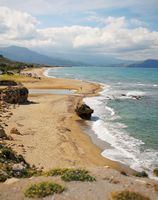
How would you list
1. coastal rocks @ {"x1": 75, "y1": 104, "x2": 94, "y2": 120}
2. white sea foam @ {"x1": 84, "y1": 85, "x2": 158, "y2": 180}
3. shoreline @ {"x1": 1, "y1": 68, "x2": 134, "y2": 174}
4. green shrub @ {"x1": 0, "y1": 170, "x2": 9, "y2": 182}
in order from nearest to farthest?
1. green shrub @ {"x1": 0, "y1": 170, "x2": 9, "y2": 182}
2. shoreline @ {"x1": 1, "y1": 68, "x2": 134, "y2": 174}
3. white sea foam @ {"x1": 84, "y1": 85, "x2": 158, "y2": 180}
4. coastal rocks @ {"x1": 75, "y1": 104, "x2": 94, "y2": 120}

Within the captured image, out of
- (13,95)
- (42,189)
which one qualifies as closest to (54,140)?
(42,189)

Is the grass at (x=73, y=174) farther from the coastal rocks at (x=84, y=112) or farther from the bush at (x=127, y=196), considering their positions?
the coastal rocks at (x=84, y=112)

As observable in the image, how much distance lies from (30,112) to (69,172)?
30976mm

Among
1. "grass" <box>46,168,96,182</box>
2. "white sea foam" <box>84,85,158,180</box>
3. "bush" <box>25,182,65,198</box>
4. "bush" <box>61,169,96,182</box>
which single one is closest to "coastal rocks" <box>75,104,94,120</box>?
"white sea foam" <box>84,85,158,180</box>

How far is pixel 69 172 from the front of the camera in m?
18.8

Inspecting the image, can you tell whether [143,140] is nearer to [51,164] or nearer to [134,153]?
[134,153]

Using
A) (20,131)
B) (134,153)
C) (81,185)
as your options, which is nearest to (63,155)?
(134,153)

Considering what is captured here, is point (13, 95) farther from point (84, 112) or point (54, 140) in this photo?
point (54, 140)

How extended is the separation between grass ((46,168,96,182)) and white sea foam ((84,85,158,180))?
879 cm

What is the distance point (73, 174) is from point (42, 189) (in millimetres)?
2360

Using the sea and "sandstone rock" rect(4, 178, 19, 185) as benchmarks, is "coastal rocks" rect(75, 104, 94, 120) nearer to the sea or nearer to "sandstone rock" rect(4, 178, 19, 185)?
the sea

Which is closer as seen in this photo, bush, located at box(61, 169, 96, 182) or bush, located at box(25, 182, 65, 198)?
bush, located at box(25, 182, 65, 198)

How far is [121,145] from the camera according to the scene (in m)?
33.6

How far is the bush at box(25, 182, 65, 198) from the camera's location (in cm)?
1627
